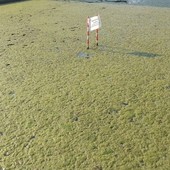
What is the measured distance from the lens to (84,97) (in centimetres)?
416

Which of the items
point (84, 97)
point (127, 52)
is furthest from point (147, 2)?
point (84, 97)

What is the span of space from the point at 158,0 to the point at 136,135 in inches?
297

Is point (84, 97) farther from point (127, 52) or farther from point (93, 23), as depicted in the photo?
point (93, 23)

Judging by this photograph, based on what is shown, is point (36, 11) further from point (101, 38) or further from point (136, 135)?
point (136, 135)

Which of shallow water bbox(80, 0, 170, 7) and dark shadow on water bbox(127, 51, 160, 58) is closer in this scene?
dark shadow on water bbox(127, 51, 160, 58)

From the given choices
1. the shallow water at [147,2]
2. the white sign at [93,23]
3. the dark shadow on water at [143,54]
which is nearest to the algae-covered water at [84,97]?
the dark shadow on water at [143,54]

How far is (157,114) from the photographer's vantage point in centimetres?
373

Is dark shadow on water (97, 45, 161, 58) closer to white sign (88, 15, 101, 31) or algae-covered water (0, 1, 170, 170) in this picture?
algae-covered water (0, 1, 170, 170)

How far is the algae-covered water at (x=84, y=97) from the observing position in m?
3.09

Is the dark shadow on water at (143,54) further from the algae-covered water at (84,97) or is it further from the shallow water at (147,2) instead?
the shallow water at (147,2)

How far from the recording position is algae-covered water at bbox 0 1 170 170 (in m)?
3.09

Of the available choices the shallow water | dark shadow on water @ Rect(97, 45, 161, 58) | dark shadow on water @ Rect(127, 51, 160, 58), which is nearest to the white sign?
dark shadow on water @ Rect(97, 45, 161, 58)

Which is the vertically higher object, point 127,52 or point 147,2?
point 147,2

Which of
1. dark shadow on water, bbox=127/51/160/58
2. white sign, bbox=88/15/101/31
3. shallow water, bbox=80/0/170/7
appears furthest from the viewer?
shallow water, bbox=80/0/170/7
